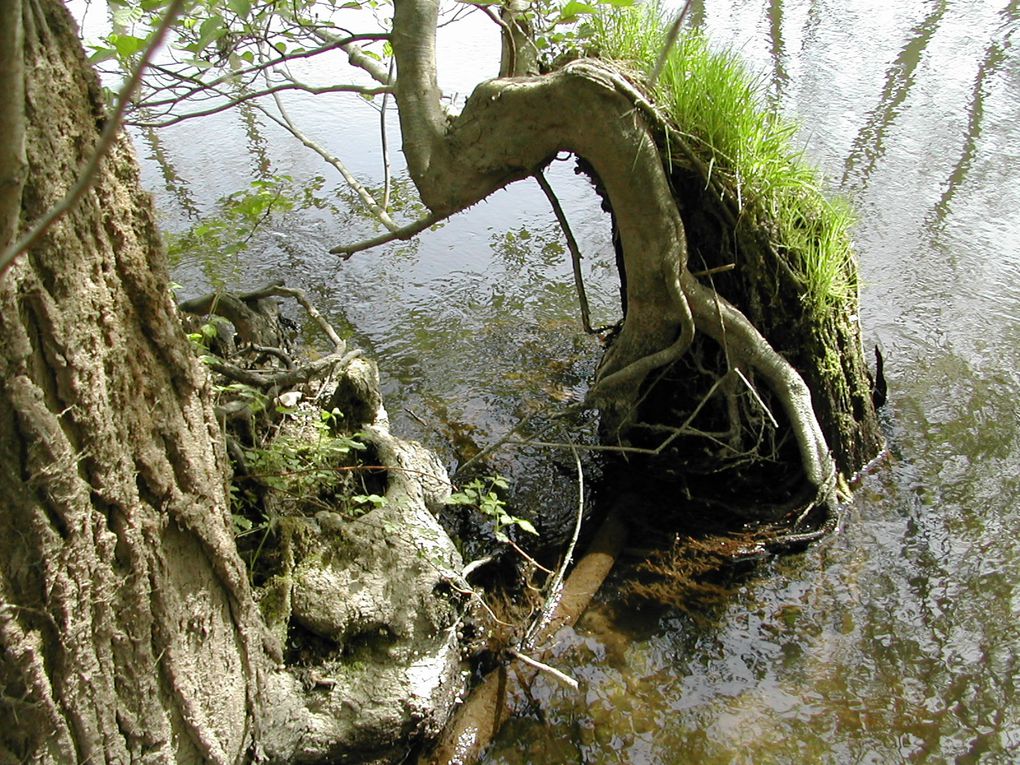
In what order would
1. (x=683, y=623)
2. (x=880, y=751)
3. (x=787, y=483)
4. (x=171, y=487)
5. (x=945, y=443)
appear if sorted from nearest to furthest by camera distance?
(x=171, y=487) < (x=880, y=751) < (x=683, y=623) < (x=787, y=483) < (x=945, y=443)

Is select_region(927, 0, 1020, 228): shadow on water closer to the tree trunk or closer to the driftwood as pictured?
the driftwood

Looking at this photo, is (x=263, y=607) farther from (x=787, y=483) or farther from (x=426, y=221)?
(x=787, y=483)

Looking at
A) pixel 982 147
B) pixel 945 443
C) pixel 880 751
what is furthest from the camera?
pixel 982 147

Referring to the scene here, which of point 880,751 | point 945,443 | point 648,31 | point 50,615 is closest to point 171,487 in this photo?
point 50,615

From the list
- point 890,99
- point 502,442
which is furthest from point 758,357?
point 890,99

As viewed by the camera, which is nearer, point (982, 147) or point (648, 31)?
point (648, 31)

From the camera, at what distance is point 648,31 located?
11.4 ft

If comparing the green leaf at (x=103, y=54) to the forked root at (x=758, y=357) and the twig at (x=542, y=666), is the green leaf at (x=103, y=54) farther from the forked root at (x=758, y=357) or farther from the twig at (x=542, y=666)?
the twig at (x=542, y=666)

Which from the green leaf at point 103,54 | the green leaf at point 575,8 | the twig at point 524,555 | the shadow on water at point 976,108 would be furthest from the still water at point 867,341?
the green leaf at point 103,54

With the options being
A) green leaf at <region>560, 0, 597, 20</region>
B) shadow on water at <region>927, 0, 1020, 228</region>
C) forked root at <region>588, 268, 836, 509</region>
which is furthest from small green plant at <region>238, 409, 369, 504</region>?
shadow on water at <region>927, 0, 1020, 228</region>

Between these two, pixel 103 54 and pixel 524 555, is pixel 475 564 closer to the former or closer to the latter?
pixel 524 555

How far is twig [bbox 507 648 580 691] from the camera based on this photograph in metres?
2.60

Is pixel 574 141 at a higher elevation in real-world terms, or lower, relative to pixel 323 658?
higher

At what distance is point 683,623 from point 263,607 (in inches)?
63.2
